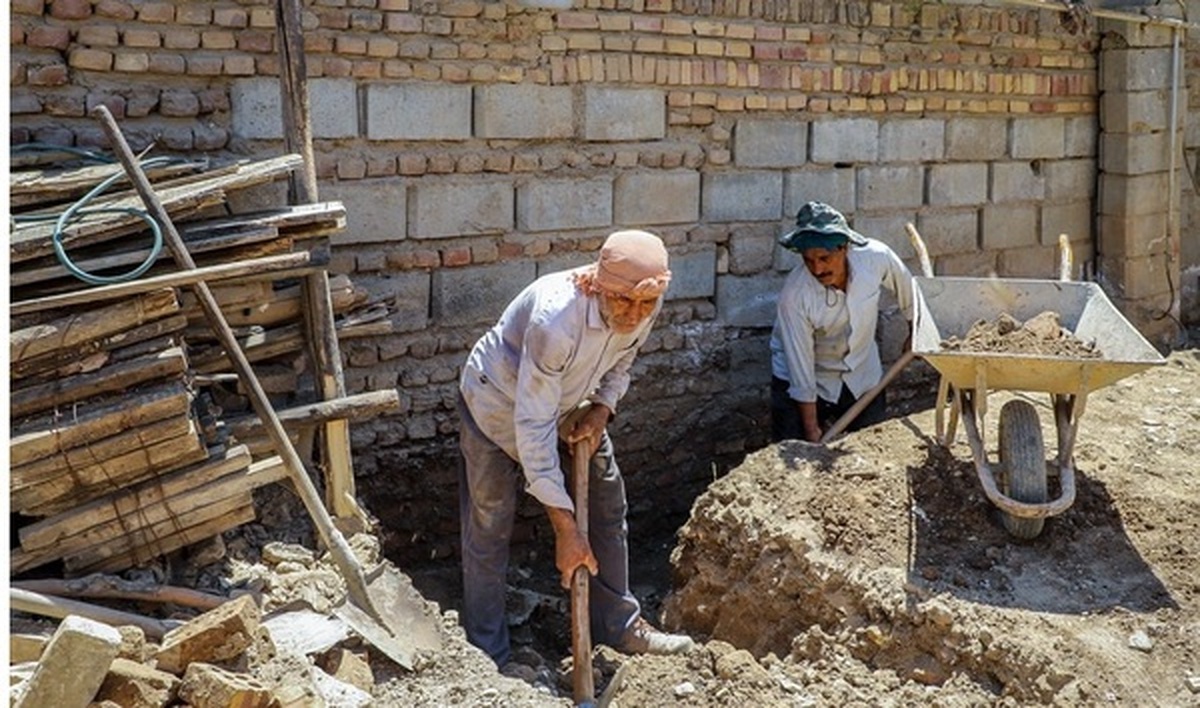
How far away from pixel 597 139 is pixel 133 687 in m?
3.82

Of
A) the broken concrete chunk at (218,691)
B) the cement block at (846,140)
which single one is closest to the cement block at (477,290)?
the cement block at (846,140)

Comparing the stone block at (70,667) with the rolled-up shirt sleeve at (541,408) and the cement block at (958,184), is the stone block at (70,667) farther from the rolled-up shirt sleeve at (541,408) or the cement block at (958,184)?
the cement block at (958,184)

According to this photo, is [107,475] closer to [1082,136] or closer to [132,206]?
[132,206]

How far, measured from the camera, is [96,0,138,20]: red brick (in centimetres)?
511

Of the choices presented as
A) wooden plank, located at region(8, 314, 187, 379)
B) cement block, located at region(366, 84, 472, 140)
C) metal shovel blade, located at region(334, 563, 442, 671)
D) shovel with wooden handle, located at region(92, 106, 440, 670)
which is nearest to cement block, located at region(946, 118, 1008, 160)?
cement block, located at region(366, 84, 472, 140)

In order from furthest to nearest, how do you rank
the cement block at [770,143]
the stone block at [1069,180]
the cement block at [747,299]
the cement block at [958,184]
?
the stone block at [1069,180] < the cement block at [958,184] < the cement block at [747,299] < the cement block at [770,143]

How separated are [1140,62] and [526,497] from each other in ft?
17.2

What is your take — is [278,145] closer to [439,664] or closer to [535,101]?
[535,101]

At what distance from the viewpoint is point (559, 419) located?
5.10m

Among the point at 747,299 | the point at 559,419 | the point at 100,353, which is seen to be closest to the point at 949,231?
the point at 747,299

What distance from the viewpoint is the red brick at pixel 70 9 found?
5016 mm

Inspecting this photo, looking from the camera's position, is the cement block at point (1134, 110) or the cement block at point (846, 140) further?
the cement block at point (1134, 110)

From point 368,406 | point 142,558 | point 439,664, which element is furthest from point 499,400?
point 142,558

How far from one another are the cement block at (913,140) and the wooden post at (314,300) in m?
3.70
